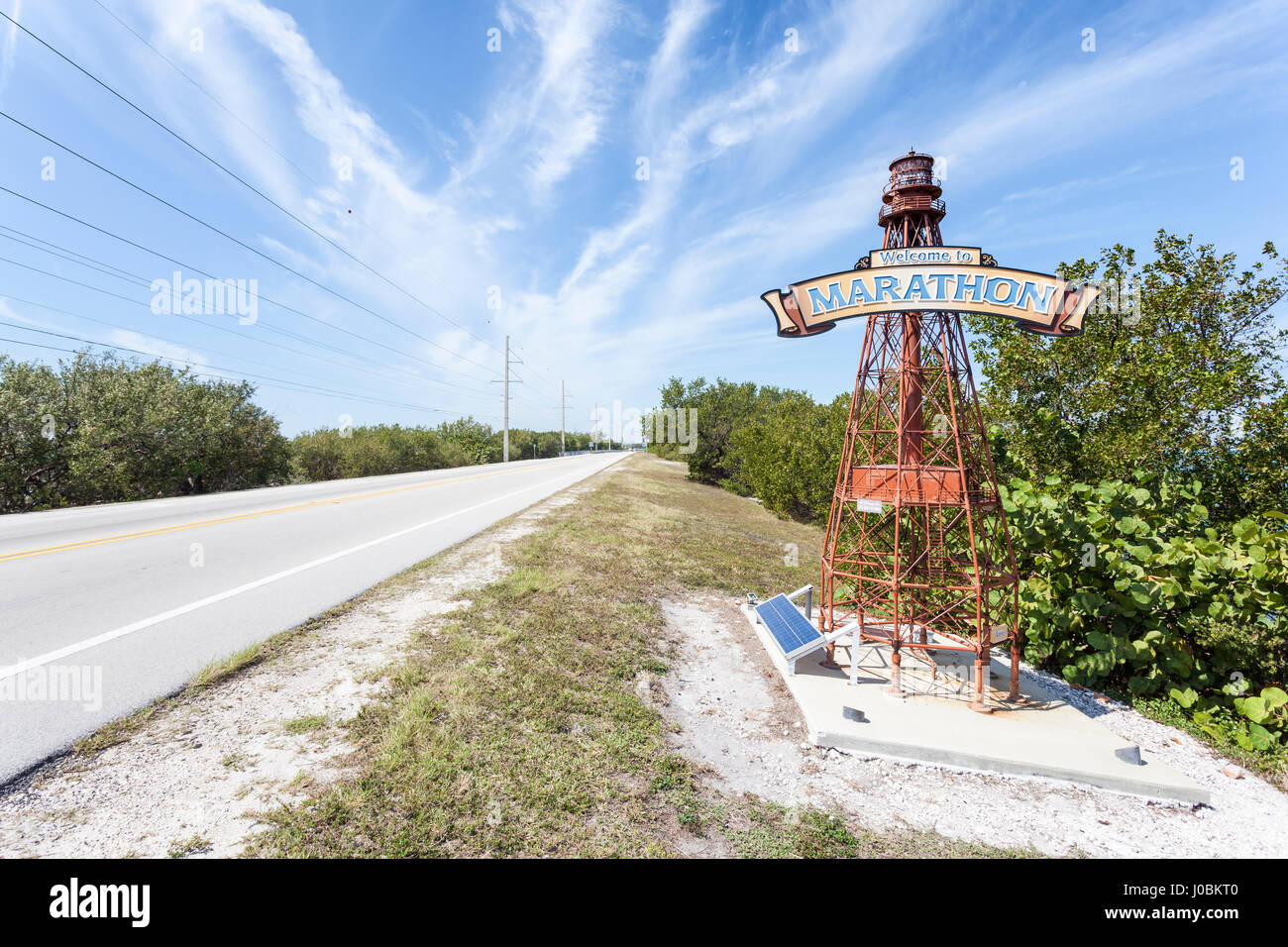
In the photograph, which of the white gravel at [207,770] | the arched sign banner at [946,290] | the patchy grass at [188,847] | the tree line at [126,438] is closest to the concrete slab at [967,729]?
the arched sign banner at [946,290]

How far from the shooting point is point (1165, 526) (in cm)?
596

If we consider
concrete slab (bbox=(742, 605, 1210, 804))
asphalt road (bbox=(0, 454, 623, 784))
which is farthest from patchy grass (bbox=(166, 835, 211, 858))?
concrete slab (bbox=(742, 605, 1210, 804))

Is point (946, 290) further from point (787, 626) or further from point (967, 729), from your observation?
point (967, 729)

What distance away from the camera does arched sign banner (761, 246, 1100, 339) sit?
4969 millimetres

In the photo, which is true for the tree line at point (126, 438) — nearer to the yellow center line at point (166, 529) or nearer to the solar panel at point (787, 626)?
the yellow center line at point (166, 529)

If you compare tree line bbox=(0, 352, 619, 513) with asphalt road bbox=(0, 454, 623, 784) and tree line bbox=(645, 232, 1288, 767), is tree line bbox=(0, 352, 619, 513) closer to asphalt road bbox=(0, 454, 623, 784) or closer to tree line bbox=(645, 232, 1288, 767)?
asphalt road bbox=(0, 454, 623, 784)

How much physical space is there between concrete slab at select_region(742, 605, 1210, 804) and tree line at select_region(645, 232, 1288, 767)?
3.44 feet

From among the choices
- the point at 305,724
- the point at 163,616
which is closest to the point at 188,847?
the point at 305,724

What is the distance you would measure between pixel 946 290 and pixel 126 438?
2551cm

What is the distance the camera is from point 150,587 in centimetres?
647

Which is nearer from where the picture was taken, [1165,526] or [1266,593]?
[1266,593]
